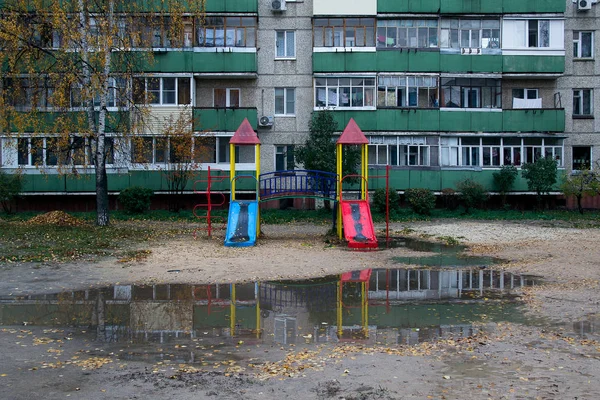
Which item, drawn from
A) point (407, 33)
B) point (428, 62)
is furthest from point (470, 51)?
point (407, 33)

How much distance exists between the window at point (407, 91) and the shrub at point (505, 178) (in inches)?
183

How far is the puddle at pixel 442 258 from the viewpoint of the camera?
15703 millimetres

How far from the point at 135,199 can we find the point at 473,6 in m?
19.5

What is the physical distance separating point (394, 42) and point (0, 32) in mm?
19231

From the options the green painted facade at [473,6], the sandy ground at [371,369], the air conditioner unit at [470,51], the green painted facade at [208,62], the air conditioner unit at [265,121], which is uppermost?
the green painted facade at [473,6]

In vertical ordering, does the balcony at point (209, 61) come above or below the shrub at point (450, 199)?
above

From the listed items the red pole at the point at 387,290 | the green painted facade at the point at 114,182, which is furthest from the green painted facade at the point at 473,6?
the red pole at the point at 387,290

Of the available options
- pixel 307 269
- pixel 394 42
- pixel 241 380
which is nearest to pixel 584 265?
pixel 307 269

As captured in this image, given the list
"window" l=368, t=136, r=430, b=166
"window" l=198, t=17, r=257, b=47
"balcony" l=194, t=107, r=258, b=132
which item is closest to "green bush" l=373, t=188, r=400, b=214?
"window" l=368, t=136, r=430, b=166

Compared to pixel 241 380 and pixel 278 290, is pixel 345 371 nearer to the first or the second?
pixel 241 380

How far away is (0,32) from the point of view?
21344 millimetres

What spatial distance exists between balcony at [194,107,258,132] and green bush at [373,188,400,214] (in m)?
7.21

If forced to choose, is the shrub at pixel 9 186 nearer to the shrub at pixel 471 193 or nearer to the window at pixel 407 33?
the window at pixel 407 33

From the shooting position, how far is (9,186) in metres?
29.7
